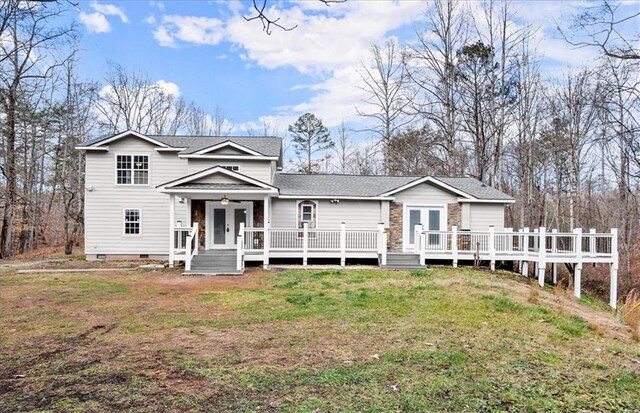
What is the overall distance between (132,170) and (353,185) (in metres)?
10.2

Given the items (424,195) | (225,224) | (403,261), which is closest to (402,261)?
(403,261)

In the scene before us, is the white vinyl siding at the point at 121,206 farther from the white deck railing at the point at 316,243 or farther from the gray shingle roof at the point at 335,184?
the gray shingle roof at the point at 335,184

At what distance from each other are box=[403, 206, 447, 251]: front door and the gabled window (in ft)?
39.4

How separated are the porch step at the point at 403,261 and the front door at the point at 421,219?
1.21 meters

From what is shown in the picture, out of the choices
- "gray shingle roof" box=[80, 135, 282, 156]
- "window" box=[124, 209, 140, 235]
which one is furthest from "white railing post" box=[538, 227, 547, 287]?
"window" box=[124, 209, 140, 235]

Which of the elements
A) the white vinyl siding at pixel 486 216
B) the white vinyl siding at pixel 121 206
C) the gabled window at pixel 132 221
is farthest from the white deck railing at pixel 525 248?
the gabled window at pixel 132 221

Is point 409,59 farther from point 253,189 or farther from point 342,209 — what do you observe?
point 253,189

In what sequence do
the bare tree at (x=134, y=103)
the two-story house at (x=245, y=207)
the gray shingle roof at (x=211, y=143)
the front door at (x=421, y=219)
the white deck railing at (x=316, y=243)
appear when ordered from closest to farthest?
the white deck railing at (x=316, y=243) → the two-story house at (x=245, y=207) → the front door at (x=421, y=219) → the gray shingle roof at (x=211, y=143) → the bare tree at (x=134, y=103)

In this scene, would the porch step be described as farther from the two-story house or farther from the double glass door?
the double glass door

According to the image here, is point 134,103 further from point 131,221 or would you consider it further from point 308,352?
point 308,352

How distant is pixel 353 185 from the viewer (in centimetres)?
2016

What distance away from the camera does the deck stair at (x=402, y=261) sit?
53.6ft

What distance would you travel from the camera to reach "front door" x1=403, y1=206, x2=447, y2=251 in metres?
18.6

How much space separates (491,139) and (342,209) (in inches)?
572
